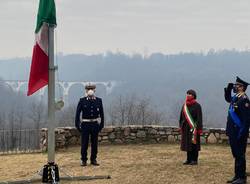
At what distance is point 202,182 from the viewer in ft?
27.7

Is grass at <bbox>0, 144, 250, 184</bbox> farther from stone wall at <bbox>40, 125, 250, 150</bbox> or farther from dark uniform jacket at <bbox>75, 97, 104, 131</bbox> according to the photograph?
dark uniform jacket at <bbox>75, 97, 104, 131</bbox>

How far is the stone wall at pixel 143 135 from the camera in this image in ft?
46.8

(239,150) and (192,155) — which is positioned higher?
(239,150)

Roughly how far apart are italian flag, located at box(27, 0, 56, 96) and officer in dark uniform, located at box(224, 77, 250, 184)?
3.04 meters

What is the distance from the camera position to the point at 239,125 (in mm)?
8008

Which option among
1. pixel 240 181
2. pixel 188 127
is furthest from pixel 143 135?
pixel 240 181

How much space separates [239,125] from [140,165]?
295 cm

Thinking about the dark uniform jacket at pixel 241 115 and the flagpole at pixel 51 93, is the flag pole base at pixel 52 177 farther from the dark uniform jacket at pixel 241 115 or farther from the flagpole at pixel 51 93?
the dark uniform jacket at pixel 241 115

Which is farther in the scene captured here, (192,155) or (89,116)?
(192,155)

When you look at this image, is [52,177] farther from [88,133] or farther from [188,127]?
[188,127]

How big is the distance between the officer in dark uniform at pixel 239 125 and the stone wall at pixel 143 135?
6.13m

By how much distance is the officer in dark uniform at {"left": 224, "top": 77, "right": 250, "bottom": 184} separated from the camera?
7984 mm

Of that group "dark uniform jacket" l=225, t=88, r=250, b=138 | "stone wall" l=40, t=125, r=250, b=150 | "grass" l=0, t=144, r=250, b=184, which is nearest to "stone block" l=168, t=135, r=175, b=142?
"stone wall" l=40, t=125, r=250, b=150

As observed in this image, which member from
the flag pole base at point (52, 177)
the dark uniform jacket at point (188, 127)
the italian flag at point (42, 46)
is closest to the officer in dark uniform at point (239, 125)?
the dark uniform jacket at point (188, 127)
